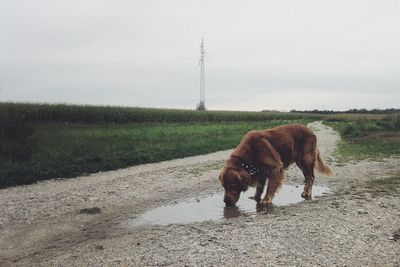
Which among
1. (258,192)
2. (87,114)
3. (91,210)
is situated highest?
(87,114)

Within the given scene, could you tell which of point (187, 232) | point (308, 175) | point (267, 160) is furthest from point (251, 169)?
point (187, 232)

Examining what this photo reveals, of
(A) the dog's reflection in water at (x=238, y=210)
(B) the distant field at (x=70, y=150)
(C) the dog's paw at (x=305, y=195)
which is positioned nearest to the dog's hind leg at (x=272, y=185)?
(A) the dog's reflection in water at (x=238, y=210)

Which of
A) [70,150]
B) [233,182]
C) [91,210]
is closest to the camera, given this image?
[233,182]

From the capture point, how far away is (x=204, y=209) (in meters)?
8.81

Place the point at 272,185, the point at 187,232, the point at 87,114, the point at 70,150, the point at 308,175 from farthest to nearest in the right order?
1. the point at 87,114
2. the point at 70,150
3. the point at 308,175
4. the point at 272,185
5. the point at 187,232

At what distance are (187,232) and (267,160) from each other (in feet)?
9.84

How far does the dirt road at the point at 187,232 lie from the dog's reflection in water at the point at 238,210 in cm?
19

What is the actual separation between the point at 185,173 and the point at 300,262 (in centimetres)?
875

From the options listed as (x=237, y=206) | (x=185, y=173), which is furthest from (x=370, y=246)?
(x=185, y=173)

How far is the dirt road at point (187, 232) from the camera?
18.5 ft

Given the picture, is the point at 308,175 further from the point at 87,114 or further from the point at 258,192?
the point at 87,114

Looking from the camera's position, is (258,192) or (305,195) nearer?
(258,192)

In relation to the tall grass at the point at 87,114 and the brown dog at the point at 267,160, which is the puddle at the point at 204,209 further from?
the tall grass at the point at 87,114

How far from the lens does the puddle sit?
26.3 ft
